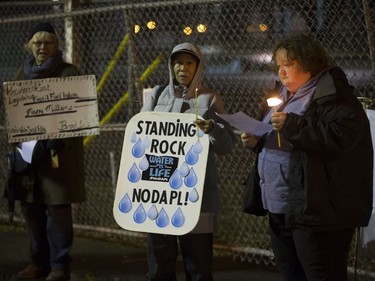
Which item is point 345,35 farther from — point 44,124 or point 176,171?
point 44,124

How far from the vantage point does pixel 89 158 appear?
8250 millimetres

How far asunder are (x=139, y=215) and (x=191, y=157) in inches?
20.3

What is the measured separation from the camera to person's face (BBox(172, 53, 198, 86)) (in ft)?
15.9

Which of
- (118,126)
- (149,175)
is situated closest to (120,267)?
(118,126)

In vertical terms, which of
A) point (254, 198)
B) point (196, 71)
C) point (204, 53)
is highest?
point (204, 53)

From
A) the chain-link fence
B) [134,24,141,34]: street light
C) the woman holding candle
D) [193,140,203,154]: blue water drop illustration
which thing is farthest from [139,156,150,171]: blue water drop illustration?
[134,24,141,34]: street light

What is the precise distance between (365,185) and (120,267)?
10.2ft

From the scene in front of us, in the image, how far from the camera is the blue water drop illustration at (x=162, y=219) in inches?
187

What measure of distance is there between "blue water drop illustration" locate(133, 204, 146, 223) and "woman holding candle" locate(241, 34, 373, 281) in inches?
38.3

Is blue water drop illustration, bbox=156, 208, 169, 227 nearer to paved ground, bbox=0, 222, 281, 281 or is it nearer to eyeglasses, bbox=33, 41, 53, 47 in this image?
paved ground, bbox=0, 222, 281, 281

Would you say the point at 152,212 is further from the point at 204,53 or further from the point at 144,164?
the point at 204,53

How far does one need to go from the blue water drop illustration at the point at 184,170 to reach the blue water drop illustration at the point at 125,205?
40 cm

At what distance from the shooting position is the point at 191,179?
4742 millimetres

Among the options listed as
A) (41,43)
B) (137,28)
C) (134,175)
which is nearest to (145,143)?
(134,175)
